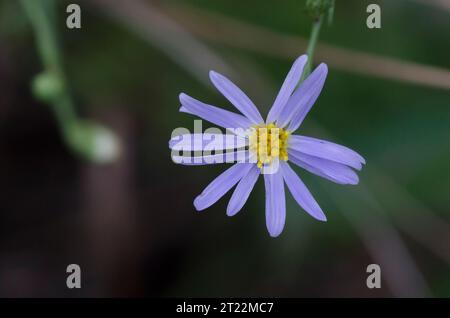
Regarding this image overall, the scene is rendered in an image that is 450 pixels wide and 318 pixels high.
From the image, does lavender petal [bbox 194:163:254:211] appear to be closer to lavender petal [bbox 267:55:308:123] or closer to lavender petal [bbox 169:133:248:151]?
lavender petal [bbox 169:133:248:151]

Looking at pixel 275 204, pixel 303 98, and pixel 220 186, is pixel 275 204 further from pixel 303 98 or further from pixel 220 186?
pixel 303 98

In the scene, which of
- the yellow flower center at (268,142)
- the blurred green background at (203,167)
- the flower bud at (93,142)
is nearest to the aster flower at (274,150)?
the yellow flower center at (268,142)

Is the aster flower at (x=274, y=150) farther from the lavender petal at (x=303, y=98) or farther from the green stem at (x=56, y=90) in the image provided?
the green stem at (x=56, y=90)

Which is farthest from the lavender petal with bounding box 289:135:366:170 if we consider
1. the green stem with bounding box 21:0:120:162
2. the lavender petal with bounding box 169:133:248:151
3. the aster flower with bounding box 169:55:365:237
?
the green stem with bounding box 21:0:120:162

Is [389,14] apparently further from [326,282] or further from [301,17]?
[326,282]

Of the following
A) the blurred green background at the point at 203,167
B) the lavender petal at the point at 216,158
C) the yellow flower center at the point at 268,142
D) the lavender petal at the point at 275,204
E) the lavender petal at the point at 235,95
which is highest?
the blurred green background at the point at 203,167

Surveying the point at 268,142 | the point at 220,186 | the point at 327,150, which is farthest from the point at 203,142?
the point at 327,150

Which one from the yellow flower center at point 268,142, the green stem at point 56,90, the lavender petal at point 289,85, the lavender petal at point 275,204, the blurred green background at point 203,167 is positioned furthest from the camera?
the blurred green background at point 203,167
